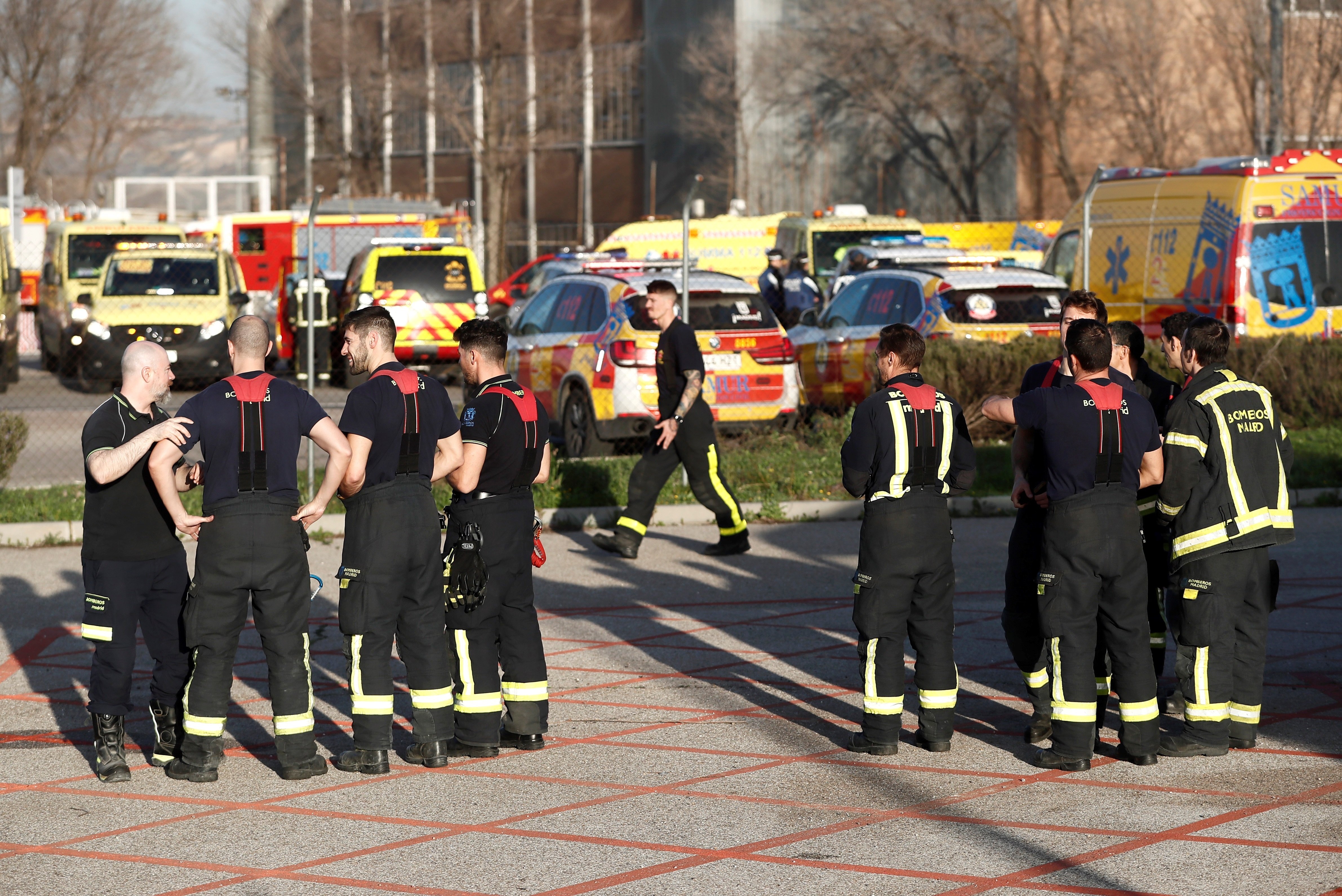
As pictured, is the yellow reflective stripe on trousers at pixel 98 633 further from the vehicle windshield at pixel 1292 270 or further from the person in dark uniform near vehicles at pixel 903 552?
the vehicle windshield at pixel 1292 270

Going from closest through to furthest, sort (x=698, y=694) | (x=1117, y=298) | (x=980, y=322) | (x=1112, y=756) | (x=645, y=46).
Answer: (x=1112, y=756), (x=698, y=694), (x=980, y=322), (x=1117, y=298), (x=645, y=46)

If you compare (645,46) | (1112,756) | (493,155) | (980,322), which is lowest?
(1112,756)

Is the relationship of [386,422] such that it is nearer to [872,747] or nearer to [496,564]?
[496,564]

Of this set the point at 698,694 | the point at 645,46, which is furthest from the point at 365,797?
the point at 645,46

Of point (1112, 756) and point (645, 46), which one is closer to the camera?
point (1112, 756)

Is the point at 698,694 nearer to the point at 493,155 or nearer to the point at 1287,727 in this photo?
the point at 1287,727

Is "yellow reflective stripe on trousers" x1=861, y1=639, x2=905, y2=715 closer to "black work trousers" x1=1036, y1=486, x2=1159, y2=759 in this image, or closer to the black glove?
"black work trousers" x1=1036, y1=486, x2=1159, y2=759

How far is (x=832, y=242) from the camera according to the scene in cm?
2781

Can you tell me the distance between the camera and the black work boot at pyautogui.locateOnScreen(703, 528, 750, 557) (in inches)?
449

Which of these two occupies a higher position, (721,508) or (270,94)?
(270,94)

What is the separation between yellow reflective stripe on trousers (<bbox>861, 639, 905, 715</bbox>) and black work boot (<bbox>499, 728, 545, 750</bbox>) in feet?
4.38

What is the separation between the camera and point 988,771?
6531 mm

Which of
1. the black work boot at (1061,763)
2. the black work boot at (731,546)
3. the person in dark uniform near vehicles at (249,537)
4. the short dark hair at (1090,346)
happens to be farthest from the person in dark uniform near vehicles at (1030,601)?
the black work boot at (731,546)

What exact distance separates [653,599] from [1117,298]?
897 cm
